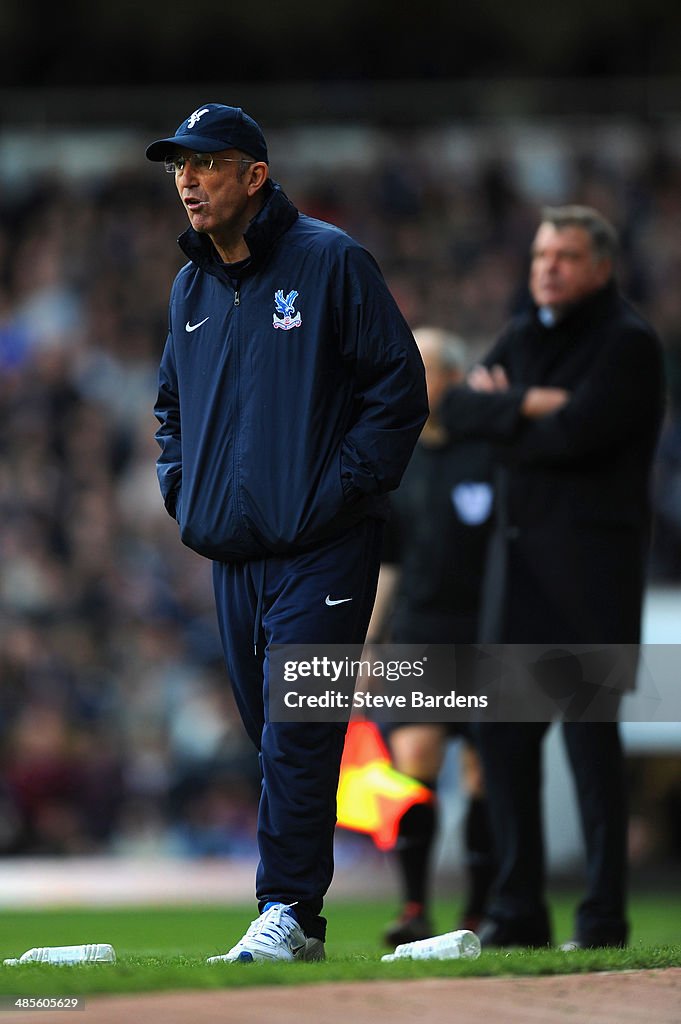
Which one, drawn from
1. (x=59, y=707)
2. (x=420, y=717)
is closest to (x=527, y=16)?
(x=59, y=707)

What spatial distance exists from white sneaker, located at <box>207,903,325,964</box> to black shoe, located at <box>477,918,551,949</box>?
142 centimetres

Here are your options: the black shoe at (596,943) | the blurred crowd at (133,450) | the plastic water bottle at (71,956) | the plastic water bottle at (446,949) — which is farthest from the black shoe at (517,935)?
the blurred crowd at (133,450)

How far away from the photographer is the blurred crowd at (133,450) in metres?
11.8

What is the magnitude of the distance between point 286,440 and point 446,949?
1366 mm

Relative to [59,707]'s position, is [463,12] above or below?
above

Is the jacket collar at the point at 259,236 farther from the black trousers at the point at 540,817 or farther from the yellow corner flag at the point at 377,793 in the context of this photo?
the yellow corner flag at the point at 377,793

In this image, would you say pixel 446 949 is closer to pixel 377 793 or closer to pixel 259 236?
pixel 259 236

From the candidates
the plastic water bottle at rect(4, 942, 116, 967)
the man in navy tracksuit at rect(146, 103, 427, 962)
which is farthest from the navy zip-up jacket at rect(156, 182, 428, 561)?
the plastic water bottle at rect(4, 942, 116, 967)

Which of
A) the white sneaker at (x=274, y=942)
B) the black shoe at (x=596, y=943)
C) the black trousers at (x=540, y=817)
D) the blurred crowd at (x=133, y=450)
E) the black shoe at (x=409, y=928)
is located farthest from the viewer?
the blurred crowd at (x=133, y=450)

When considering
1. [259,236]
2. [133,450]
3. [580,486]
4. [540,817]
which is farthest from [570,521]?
[133,450]

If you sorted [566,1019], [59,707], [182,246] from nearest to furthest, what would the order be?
1. [566,1019]
2. [182,246]
3. [59,707]

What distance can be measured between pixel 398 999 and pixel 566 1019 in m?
0.36

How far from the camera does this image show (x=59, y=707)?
12.2 meters

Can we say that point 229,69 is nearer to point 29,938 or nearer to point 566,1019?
point 29,938
